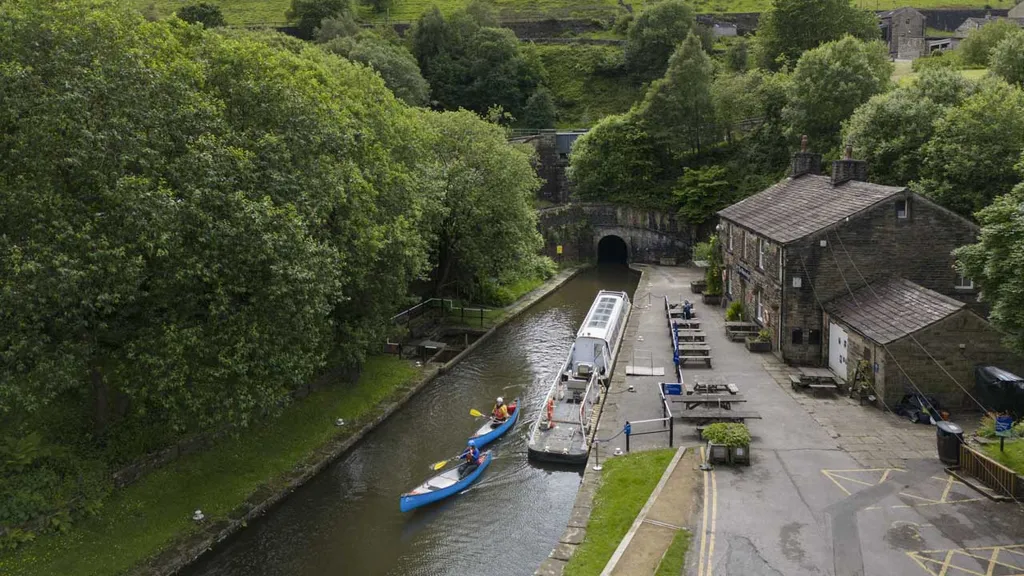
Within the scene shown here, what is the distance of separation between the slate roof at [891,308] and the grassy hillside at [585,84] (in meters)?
69.2

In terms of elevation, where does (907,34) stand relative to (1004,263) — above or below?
above

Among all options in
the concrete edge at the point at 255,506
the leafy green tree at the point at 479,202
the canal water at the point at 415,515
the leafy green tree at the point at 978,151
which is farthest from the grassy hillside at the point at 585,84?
the canal water at the point at 415,515

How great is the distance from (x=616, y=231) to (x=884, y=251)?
4009cm

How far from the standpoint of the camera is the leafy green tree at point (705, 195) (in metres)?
64.1

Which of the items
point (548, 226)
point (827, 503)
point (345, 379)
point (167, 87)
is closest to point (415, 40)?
point (548, 226)

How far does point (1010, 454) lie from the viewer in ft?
68.9

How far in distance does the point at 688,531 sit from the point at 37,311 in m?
16.4

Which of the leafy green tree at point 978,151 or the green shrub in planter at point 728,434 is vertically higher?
the leafy green tree at point 978,151

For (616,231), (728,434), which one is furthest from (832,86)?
(728,434)

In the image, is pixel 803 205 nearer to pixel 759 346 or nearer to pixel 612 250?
pixel 759 346

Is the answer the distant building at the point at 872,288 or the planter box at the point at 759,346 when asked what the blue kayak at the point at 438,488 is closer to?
the distant building at the point at 872,288

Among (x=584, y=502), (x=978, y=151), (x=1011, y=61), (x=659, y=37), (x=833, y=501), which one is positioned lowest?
(x=584, y=502)

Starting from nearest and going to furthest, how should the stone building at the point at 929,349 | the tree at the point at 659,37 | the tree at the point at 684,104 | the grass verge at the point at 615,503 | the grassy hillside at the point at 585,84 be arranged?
the grass verge at the point at 615,503 < the stone building at the point at 929,349 < the tree at the point at 684,104 < the tree at the point at 659,37 < the grassy hillside at the point at 585,84

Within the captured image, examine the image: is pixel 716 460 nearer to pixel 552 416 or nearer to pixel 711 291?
pixel 552 416
